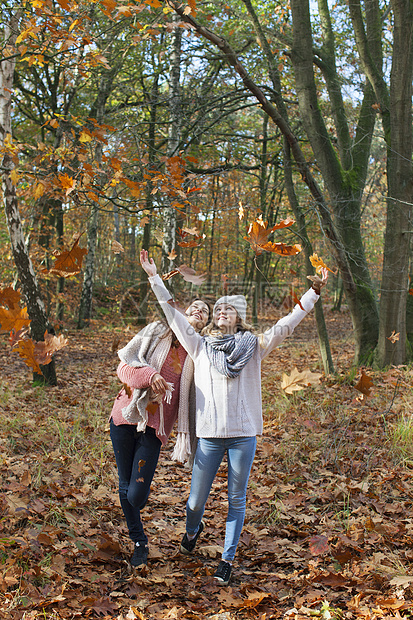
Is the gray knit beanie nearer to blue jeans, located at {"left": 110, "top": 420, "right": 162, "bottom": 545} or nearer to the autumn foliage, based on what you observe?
blue jeans, located at {"left": 110, "top": 420, "right": 162, "bottom": 545}

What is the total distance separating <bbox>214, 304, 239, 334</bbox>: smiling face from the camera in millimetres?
3291

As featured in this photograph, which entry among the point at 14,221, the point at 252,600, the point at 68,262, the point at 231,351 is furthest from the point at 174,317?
the point at 14,221

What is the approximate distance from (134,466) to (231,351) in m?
1.01

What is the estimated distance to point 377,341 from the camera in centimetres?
774

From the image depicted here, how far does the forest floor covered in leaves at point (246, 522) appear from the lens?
278 centimetres

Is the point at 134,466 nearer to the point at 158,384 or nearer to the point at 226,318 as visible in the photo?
the point at 158,384

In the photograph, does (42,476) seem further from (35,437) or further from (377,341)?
(377,341)

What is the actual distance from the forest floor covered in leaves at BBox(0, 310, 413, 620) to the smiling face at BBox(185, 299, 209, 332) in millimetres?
556

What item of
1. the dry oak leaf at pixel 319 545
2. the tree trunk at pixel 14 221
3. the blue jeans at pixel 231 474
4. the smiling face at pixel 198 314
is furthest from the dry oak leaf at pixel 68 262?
the tree trunk at pixel 14 221

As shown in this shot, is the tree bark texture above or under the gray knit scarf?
above

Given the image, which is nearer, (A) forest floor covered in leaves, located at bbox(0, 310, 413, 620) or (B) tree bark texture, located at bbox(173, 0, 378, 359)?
(A) forest floor covered in leaves, located at bbox(0, 310, 413, 620)

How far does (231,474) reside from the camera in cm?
308

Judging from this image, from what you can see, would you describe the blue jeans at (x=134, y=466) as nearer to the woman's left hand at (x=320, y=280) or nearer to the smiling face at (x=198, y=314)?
the smiling face at (x=198, y=314)

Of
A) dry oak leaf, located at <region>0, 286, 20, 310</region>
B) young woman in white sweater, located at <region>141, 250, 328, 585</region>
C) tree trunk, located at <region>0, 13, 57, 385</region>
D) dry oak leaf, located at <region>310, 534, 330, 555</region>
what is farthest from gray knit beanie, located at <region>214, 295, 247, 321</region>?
tree trunk, located at <region>0, 13, 57, 385</region>
